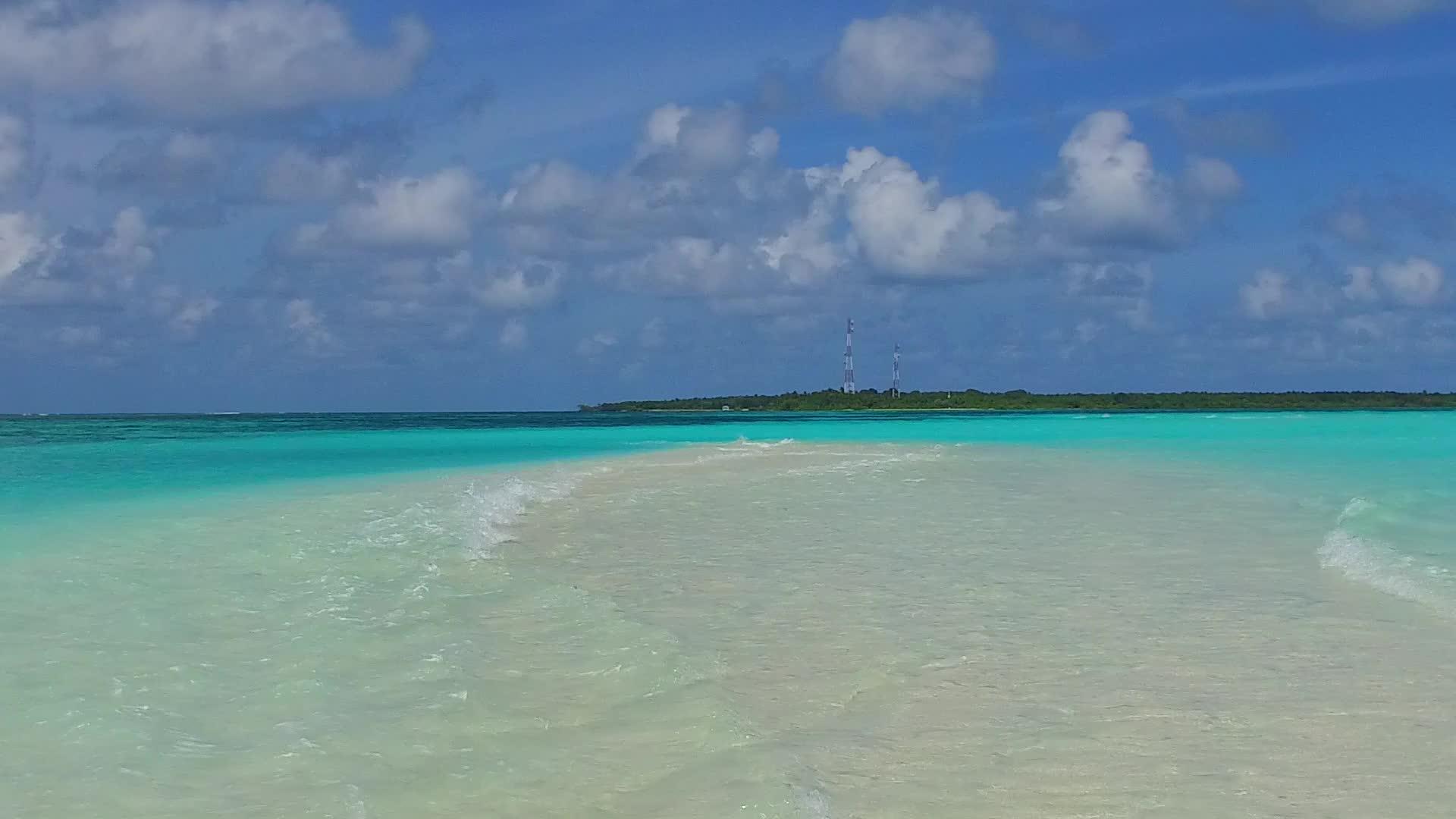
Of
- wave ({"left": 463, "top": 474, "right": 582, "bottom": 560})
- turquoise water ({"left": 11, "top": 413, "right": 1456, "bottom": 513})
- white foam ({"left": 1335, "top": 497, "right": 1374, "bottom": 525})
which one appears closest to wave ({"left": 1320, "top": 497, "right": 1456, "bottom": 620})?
white foam ({"left": 1335, "top": 497, "right": 1374, "bottom": 525})

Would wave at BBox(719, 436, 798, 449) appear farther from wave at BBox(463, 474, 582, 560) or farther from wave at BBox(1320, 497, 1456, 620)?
wave at BBox(1320, 497, 1456, 620)

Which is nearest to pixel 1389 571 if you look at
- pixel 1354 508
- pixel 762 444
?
pixel 1354 508

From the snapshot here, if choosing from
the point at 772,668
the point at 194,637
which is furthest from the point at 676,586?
the point at 194,637

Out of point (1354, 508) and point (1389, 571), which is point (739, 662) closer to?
point (1389, 571)

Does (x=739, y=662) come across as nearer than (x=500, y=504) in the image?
Yes

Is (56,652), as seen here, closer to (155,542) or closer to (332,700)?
(332,700)

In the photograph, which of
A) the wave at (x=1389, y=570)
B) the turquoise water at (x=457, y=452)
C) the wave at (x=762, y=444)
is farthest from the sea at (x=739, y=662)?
the wave at (x=762, y=444)

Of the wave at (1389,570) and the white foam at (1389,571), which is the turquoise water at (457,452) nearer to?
the wave at (1389,570)
